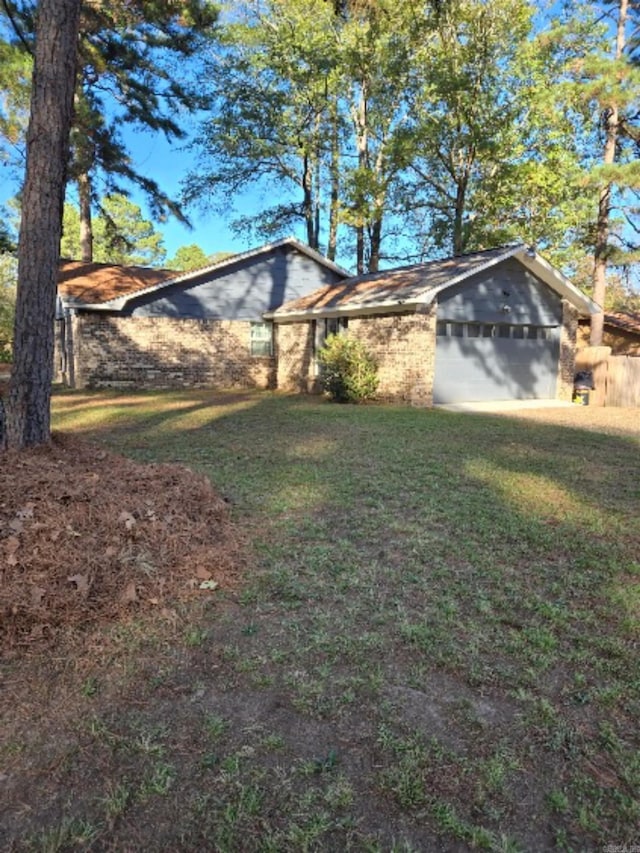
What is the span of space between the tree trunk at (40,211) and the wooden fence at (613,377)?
1407 centimetres

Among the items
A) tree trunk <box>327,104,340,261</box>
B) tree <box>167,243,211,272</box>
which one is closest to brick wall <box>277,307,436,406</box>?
tree trunk <box>327,104,340,261</box>

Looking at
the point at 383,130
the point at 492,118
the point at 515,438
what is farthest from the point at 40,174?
the point at 383,130

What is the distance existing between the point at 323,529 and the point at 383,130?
2421 centimetres

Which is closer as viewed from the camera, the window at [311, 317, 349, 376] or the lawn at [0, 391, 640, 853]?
the lawn at [0, 391, 640, 853]

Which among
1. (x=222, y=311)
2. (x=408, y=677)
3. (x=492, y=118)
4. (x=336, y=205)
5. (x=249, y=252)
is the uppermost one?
(x=492, y=118)

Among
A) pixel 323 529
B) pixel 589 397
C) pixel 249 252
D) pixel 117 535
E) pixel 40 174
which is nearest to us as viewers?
pixel 117 535

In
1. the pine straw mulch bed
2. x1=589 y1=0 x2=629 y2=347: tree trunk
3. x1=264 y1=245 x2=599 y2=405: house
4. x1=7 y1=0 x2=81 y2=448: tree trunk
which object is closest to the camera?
the pine straw mulch bed

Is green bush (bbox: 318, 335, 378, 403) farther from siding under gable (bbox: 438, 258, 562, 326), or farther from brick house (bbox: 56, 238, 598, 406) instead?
siding under gable (bbox: 438, 258, 562, 326)

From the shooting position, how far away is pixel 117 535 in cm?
341

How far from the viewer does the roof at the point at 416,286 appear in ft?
42.5

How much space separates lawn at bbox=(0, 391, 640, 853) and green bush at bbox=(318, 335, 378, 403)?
888 cm

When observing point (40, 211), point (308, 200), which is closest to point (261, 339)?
point (308, 200)

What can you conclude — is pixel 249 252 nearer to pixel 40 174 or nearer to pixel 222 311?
pixel 222 311

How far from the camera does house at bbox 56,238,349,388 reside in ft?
51.6
